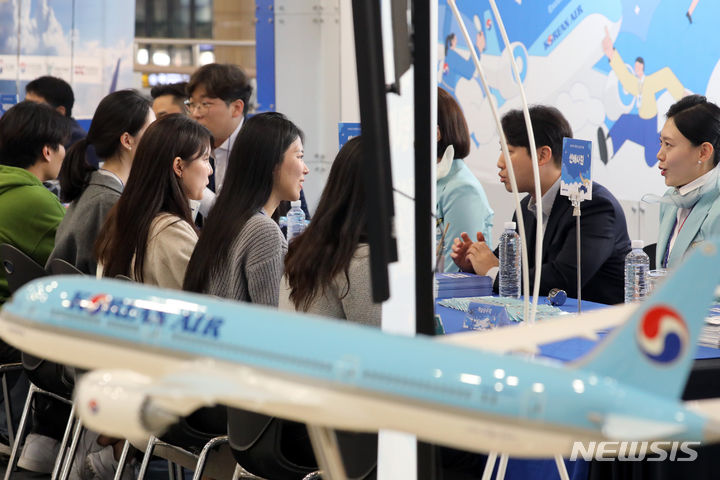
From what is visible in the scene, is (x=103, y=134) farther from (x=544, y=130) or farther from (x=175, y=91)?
(x=544, y=130)

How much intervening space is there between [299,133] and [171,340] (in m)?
2.33

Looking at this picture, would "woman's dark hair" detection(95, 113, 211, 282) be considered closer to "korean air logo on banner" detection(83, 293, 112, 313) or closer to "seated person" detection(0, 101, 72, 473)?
"seated person" detection(0, 101, 72, 473)

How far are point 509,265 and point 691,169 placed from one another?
2.30 feet

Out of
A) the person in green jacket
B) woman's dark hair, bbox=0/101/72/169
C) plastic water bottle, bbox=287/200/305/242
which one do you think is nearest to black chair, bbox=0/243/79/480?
the person in green jacket

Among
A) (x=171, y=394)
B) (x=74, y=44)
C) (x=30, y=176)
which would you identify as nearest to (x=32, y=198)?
(x=30, y=176)

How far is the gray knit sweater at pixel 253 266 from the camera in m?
2.69

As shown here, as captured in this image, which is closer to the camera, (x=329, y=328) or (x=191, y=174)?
(x=329, y=328)

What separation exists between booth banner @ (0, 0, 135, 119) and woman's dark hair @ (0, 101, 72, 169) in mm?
3407

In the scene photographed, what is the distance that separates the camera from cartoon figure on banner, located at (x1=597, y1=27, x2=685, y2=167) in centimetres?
493

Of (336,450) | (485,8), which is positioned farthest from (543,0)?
(336,450)

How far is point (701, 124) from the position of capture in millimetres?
3213

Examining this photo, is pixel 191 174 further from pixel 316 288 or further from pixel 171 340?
pixel 171 340

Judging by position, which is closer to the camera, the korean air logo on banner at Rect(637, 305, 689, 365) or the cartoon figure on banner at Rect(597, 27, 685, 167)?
the korean air logo on banner at Rect(637, 305, 689, 365)

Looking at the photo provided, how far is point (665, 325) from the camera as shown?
0.64 m
